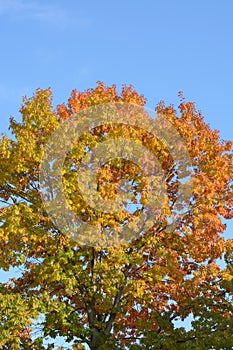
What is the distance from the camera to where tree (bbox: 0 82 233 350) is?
21.6 meters

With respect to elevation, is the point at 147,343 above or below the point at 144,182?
below

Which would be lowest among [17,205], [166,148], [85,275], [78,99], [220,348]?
[220,348]

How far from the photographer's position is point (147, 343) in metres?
19.8

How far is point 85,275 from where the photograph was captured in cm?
2234

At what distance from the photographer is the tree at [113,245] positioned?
21.6m

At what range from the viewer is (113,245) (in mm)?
21984

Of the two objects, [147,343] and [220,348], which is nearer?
[220,348]

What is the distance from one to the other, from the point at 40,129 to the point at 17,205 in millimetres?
3704

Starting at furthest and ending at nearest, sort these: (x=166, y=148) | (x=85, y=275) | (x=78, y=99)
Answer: (x=78, y=99), (x=166, y=148), (x=85, y=275)

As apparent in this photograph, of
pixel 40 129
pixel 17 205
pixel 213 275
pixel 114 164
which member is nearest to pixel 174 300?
pixel 213 275

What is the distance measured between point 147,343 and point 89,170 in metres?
7.26

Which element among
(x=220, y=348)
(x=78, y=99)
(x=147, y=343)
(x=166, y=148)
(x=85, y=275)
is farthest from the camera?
(x=78, y=99)

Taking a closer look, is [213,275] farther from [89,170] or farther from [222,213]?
[89,170]

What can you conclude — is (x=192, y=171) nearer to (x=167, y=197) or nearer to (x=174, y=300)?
(x=167, y=197)
